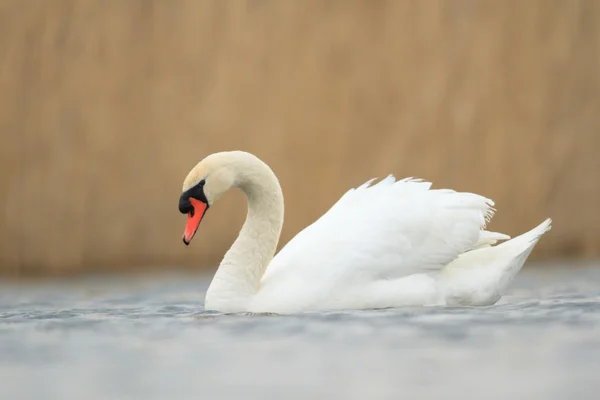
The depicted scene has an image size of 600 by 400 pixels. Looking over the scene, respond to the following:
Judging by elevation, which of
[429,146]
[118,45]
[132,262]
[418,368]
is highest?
[118,45]

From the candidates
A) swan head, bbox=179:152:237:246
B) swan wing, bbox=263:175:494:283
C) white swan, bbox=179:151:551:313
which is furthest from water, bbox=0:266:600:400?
swan head, bbox=179:152:237:246

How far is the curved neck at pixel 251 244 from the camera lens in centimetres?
620

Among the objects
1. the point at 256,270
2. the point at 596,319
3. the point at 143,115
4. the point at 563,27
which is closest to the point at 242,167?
the point at 256,270

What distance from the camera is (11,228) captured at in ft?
32.3

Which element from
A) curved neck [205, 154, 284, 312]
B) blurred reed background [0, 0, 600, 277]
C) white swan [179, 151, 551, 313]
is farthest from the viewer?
blurred reed background [0, 0, 600, 277]

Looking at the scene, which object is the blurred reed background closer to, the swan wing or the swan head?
the swan wing

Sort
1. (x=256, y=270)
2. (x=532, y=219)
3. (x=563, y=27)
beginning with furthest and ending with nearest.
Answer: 1. (x=563, y=27)
2. (x=532, y=219)
3. (x=256, y=270)

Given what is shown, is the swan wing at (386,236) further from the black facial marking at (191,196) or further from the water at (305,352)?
the black facial marking at (191,196)

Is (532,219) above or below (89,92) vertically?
below

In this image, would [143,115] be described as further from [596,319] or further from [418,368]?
[418,368]

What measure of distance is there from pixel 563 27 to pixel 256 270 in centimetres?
526

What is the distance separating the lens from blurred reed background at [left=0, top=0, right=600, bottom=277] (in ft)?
32.5

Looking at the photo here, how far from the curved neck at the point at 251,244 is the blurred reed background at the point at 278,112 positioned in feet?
10.4

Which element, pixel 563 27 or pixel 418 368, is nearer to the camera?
pixel 418 368
